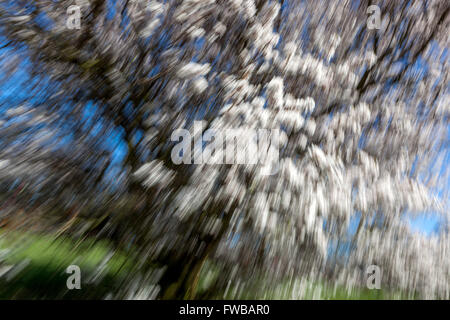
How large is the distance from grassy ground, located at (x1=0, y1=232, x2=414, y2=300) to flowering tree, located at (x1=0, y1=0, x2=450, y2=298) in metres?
0.15

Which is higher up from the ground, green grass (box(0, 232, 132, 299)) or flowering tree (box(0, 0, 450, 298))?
flowering tree (box(0, 0, 450, 298))

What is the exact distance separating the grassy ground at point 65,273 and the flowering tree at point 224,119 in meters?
0.15

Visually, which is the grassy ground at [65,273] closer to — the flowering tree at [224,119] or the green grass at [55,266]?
the green grass at [55,266]

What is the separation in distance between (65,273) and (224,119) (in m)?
2.23

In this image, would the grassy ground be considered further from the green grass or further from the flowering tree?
the flowering tree

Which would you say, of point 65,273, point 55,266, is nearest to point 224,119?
point 65,273

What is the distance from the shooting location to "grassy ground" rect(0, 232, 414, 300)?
2863 millimetres

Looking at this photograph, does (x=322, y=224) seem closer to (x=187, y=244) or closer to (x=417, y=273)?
(x=187, y=244)

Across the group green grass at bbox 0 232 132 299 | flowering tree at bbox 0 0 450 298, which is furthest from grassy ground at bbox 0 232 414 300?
flowering tree at bbox 0 0 450 298

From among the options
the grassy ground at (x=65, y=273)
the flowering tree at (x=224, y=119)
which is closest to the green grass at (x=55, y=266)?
the grassy ground at (x=65, y=273)

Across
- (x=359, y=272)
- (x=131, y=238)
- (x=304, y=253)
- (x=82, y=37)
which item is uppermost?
(x=82, y=37)

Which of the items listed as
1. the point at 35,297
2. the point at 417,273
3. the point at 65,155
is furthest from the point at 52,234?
the point at 417,273

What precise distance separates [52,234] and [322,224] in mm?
2669

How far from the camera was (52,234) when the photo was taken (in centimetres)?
305
